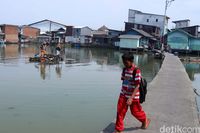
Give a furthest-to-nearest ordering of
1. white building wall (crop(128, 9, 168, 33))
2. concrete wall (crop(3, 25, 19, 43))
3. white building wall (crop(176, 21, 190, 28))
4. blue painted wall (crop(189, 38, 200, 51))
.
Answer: concrete wall (crop(3, 25, 19, 43)) → white building wall (crop(176, 21, 190, 28)) → white building wall (crop(128, 9, 168, 33)) → blue painted wall (crop(189, 38, 200, 51))

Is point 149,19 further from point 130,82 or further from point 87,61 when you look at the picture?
point 130,82

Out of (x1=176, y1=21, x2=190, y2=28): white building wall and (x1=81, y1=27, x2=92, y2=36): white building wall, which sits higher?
(x1=176, y1=21, x2=190, y2=28): white building wall

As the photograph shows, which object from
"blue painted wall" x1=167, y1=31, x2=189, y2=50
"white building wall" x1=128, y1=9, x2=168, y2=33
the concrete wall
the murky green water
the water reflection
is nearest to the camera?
the murky green water

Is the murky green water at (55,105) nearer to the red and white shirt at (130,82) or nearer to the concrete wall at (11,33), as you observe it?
the red and white shirt at (130,82)

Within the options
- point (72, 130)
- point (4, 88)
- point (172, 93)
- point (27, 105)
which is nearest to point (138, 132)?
point (72, 130)

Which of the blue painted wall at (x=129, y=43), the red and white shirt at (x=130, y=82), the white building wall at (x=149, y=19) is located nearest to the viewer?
the red and white shirt at (x=130, y=82)

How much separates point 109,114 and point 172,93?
Answer: 2.19 m

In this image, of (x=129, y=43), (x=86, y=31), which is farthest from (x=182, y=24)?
(x=86, y=31)

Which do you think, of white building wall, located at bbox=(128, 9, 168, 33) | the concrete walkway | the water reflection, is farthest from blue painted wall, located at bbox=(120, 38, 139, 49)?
the concrete walkway

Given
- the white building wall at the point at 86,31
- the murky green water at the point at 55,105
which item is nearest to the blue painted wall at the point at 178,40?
the white building wall at the point at 86,31

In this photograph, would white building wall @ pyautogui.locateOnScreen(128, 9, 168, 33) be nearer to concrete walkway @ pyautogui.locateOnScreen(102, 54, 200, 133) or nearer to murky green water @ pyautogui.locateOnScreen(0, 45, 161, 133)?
murky green water @ pyautogui.locateOnScreen(0, 45, 161, 133)

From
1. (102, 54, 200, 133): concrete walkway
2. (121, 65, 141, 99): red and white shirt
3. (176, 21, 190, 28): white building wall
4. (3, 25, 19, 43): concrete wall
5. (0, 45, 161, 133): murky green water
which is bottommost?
(0, 45, 161, 133): murky green water

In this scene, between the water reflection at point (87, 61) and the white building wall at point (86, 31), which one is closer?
the water reflection at point (87, 61)

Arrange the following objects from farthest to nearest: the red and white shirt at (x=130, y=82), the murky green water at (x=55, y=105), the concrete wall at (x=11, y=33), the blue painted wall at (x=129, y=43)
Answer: the concrete wall at (x=11, y=33), the blue painted wall at (x=129, y=43), the murky green water at (x=55, y=105), the red and white shirt at (x=130, y=82)
